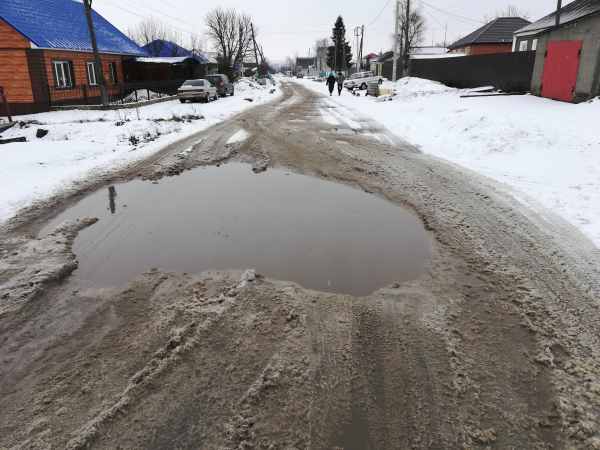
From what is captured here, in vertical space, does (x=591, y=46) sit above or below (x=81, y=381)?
above

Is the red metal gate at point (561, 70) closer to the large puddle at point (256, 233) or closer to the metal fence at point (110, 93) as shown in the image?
the large puddle at point (256, 233)

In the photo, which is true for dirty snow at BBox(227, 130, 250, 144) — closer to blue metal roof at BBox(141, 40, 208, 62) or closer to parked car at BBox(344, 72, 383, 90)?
parked car at BBox(344, 72, 383, 90)

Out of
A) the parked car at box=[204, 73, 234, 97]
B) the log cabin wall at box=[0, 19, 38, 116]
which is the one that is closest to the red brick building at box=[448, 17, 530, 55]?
the parked car at box=[204, 73, 234, 97]

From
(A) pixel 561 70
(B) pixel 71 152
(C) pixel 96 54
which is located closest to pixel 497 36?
(A) pixel 561 70

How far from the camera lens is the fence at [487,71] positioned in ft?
70.0

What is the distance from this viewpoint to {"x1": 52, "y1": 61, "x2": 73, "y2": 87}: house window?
75.3ft

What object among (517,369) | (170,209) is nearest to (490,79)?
(170,209)

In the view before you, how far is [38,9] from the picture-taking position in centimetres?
2422

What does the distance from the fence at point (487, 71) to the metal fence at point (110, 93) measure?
69.9ft

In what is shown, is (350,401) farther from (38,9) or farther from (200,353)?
(38,9)

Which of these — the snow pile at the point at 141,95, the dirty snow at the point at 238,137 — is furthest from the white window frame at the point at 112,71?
the dirty snow at the point at 238,137

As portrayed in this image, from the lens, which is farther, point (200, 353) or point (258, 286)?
point (258, 286)

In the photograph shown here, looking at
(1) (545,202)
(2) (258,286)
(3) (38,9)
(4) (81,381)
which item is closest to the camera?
(4) (81,381)

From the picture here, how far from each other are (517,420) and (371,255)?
257cm
